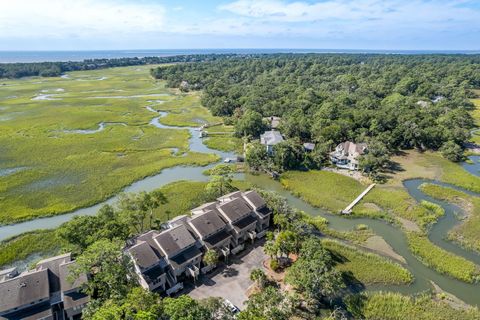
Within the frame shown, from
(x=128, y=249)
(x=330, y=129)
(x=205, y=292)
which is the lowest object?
(x=205, y=292)

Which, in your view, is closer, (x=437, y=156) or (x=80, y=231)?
(x=80, y=231)

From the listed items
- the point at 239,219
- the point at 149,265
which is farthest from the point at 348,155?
the point at 149,265

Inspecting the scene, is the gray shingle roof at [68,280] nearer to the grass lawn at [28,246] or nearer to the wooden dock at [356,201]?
the grass lawn at [28,246]

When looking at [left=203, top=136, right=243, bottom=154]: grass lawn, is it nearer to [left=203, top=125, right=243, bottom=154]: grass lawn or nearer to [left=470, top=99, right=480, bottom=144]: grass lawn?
[left=203, top=125, right=243, bottom=154]: grass lawn

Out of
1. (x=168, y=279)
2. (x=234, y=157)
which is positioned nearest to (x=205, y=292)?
(x=168, y=279)

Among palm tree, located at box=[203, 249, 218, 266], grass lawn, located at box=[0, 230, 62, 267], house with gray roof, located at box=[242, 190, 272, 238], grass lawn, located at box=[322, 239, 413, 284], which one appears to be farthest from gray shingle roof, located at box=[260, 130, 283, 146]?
grass lawn, located at box=[0, 230, 62, 267]

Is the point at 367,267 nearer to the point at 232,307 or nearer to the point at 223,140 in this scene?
the point at 232,307

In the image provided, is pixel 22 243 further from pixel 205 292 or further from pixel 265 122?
pixel 265 122
